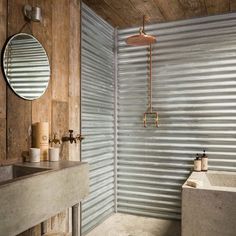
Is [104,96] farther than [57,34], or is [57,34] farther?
[104,96]

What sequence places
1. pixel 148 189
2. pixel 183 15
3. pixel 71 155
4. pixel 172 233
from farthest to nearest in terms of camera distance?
pixel 148 189 → pixel 183 15 → pixel 172 233 → pixel 71 155

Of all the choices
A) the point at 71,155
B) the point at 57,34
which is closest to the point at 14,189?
the point at 71,155

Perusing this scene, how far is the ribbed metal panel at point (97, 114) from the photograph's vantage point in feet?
12.4

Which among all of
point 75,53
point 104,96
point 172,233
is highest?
point 75,53

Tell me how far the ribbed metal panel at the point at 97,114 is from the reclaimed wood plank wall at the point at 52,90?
25 cm

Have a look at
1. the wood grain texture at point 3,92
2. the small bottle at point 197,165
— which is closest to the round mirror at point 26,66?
the wood grain texture at point 3,92

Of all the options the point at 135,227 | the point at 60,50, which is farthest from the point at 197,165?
the point at 60,50

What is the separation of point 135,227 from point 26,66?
9.32 feet

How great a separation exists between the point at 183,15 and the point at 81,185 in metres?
3.13

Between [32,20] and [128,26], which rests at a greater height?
[128,26]

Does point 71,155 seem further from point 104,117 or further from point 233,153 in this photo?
point 233,153

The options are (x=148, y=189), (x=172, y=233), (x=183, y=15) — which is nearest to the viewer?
(x=172, y=233)

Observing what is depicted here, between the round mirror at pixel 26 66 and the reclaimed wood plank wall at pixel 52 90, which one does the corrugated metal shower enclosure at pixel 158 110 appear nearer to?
the reclaimed wood plank wall at pixel 52 90

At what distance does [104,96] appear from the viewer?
4.32 metres
